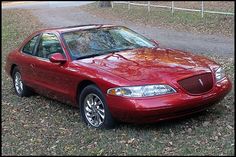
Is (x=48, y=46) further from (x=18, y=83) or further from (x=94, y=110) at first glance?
(x=94, y=110)

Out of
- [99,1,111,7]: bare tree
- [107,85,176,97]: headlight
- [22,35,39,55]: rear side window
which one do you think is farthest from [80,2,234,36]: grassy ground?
[107,85,176,97]: headlight

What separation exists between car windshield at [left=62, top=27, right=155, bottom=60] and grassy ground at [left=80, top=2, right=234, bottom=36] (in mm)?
7387

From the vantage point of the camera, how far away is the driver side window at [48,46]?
770 cm

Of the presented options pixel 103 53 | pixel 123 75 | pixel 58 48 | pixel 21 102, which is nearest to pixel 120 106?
pixel 123 75

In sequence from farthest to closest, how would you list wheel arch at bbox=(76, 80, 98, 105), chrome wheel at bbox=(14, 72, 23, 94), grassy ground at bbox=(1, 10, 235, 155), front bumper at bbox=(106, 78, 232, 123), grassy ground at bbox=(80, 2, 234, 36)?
grassy ground at bbox=(80, 2, 234, 36), chrome wheel at bbox=(14, 72, 23, 94), wheel arch at bbox=(76, 80, 98, 105), front bumper at bbox=(106, 78, 232, 123), grassy ground at bbox=(1, 10, 235, 155)

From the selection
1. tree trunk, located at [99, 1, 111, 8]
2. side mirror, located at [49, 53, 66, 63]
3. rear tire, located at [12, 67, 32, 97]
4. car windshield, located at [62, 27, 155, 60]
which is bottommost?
tree trunk, located at [99, 1, 111, 8]

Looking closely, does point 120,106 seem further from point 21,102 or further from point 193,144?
point 21,102

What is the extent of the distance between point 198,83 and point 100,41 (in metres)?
2.01

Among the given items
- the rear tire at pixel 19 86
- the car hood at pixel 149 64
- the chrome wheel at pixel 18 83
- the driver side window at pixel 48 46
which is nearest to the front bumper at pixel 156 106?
the car hood at pixel 149 64

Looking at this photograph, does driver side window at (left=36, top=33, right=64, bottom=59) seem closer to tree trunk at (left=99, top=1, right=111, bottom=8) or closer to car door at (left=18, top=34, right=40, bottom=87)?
car door at (left=18, top=34, right=40, bottom=87)

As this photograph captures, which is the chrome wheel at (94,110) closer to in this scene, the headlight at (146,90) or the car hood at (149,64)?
the car hood at (149,64)

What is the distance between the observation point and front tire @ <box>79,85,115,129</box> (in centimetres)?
639

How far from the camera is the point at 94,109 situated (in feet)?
21.8

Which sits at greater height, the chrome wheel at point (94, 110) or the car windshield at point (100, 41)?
the car windshield at point (100, 41)
